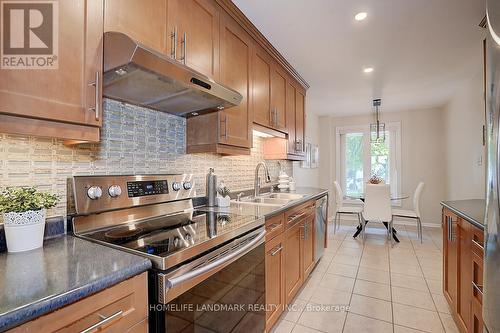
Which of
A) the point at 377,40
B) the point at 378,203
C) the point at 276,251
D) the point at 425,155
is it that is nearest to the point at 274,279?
the point at 276,251

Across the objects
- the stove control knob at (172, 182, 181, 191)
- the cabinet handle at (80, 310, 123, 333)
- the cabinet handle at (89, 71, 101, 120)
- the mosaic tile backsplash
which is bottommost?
the cabinet handle at (80, 310, 123, 333)

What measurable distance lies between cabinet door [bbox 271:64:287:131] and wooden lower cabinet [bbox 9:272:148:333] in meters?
1.94

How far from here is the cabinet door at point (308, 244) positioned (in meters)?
2.30

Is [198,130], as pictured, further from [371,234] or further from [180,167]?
[371,234]

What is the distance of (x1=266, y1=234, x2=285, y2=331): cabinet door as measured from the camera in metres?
1.60

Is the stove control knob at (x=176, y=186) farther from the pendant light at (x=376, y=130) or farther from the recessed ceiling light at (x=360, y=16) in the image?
the pendant light at (x=376, y=130)

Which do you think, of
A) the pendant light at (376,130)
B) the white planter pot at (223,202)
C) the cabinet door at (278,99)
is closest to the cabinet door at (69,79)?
the white planter pot at (223,202)

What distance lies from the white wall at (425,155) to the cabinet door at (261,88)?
12.9 ft

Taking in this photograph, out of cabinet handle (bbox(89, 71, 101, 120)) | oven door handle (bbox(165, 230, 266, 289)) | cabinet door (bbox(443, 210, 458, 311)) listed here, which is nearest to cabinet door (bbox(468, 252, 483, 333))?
cabinet door (bbox(443, 210, 458, 311))

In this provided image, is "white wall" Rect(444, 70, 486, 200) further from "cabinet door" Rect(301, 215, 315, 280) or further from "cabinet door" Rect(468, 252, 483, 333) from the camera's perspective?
"cabinet door" Rect(301, 215, 315, 280)

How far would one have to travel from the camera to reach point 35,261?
0.78 m

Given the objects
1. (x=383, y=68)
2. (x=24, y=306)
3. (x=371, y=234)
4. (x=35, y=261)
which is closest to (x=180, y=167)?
(x=35, y=261)

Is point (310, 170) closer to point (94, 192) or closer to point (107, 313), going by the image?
point (94, 192)

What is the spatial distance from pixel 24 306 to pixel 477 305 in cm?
202
